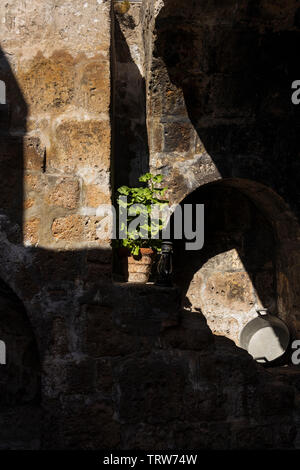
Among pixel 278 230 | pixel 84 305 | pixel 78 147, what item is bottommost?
pixel 84 305

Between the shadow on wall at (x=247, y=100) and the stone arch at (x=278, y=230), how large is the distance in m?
0.01

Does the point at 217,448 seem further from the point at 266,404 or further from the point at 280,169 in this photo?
the point at 280,169

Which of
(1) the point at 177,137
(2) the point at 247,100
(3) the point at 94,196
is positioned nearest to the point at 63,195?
(3) the point at 94,196

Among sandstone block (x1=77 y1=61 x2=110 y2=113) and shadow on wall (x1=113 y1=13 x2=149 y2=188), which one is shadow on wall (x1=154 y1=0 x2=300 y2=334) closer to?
shadow on wall (x1=113 y1=13 x2=149 y2=188)

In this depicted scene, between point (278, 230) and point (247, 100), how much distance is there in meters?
1.11

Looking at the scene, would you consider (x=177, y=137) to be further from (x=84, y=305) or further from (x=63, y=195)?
(x=84, y=305)

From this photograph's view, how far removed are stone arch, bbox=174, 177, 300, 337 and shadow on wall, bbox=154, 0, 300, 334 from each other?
0.01m

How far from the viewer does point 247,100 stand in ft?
11.0

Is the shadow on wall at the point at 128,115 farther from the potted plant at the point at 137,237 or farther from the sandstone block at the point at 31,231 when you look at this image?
the sandstone block at the point at 31,231

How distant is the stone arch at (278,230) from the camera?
346 cm

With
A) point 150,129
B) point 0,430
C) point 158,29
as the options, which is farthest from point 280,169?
point 0,430

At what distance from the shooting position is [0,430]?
2.23 m

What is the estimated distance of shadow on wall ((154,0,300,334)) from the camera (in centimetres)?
307

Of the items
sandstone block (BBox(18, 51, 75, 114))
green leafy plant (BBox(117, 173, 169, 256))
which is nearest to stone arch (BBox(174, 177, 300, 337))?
green leafy plant (BBox(117, 173, 169, 256))
